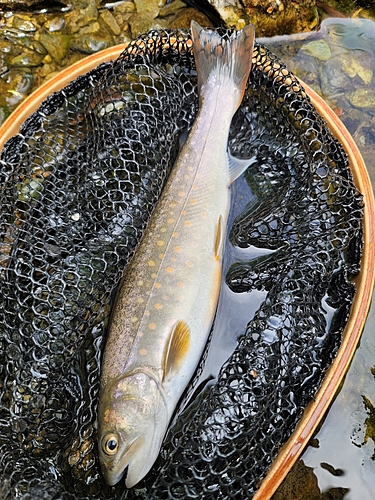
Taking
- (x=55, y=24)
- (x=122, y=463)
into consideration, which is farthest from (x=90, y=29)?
(x=122, y=463)

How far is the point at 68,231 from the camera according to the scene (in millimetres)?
2484

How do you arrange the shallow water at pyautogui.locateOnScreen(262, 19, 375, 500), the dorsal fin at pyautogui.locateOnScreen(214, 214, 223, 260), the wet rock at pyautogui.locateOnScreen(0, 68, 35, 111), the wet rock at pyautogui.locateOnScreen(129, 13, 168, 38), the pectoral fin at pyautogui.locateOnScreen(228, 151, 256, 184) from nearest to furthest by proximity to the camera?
the dorsal fin at pyautogui.locateOnScreen(214, 214, 223, 260)
the shallow water at pyautogui.locateOnScreen(262, 19, 375, 500)
the pectoral fin at pyautogui.locateOnScreen(228, 151, 256, 184)
the wet rock at pyautogui.locateOnScreen(0, 68, 35, 111)
the wet rock at pyautogui.locateOnScreen(129, 13, 168, 38)

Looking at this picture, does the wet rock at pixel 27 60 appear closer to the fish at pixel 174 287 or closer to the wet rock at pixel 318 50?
the fish at pixel 174 287

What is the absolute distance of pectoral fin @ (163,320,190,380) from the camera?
2137mm

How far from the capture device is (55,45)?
3381 millimetres

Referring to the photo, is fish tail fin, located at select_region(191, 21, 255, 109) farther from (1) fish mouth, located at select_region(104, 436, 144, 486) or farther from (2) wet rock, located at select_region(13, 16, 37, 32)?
(1) fish mouth, located at select_region(104, 436, 144, 486)

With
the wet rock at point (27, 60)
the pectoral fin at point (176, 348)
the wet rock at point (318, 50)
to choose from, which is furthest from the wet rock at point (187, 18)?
the pectoral fin at point (176, 348)

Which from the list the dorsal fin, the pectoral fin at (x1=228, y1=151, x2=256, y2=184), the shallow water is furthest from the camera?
the pectoral fin at (x1=228, y1=151, x2=256, y2=184)

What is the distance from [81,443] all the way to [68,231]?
1174 mm

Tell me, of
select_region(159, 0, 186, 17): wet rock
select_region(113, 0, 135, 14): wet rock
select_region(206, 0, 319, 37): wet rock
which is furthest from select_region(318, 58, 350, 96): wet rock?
select_region(113, 0, 135, 14): wet rock

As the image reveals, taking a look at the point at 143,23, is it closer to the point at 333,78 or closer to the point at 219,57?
the point at 219,57

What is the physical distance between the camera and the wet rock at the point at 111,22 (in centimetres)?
348

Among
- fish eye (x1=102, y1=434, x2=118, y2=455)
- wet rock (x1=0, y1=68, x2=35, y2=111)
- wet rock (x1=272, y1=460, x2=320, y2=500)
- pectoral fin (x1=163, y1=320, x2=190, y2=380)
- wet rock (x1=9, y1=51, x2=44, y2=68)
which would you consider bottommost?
wet rock (x1=272, y1=460, x2=320, y2=500)

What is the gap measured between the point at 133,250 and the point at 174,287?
0.40 metres
